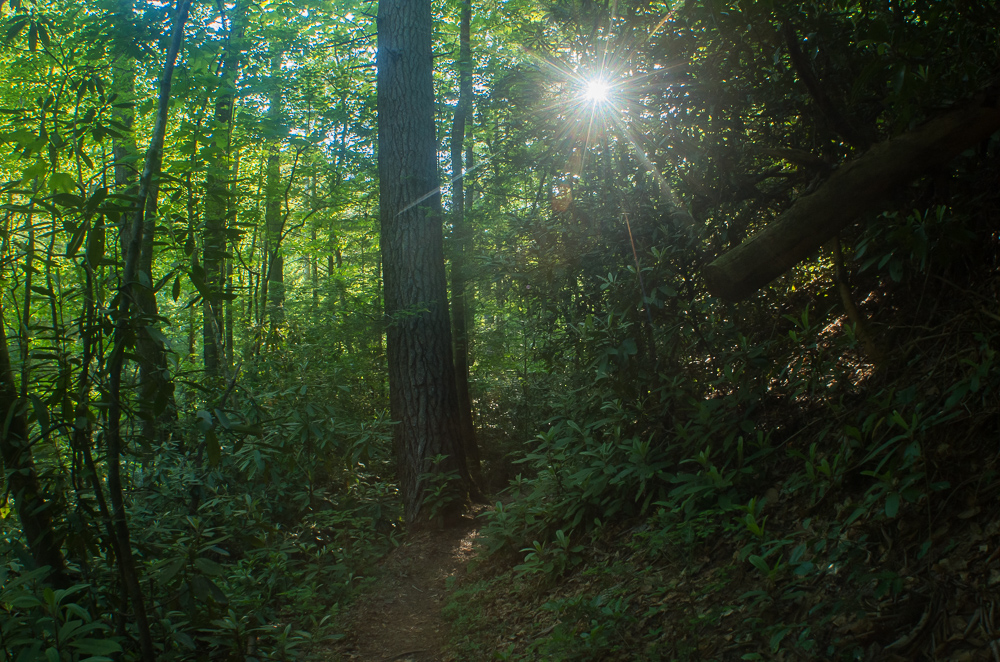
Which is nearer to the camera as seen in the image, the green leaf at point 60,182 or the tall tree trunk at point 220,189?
the green leaf at point 60,182

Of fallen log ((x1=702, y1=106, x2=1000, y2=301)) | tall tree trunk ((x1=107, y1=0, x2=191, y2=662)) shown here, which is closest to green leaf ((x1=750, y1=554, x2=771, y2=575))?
fallen log ((x1=702, y1=106, x2=1000, y2=301))

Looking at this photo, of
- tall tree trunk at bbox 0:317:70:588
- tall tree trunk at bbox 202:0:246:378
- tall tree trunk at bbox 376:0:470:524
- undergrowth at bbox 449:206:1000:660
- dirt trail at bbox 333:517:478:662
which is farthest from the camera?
tall tree trunk at bbox 376:0:470:524

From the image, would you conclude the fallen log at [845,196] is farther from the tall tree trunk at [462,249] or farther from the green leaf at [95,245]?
the tall tree trunk at [462,249]

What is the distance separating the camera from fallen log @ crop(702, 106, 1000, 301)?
10.6ft

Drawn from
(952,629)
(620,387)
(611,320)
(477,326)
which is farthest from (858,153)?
(477,326)

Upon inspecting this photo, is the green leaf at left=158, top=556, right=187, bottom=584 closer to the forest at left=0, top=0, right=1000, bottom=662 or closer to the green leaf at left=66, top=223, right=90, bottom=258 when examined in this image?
the forest at left=0, top=0, right=1000, bottom=662

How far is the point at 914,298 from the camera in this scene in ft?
12.0

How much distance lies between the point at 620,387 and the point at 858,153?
2204 mm

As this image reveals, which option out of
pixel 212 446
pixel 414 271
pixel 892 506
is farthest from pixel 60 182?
pixel 414 271

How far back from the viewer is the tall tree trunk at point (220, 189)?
305 cm

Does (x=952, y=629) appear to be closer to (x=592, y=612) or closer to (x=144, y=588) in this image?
(x=592, y=612)

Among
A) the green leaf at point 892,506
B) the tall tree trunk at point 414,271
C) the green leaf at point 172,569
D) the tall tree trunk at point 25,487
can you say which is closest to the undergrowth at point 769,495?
the green leaf at point 892,506

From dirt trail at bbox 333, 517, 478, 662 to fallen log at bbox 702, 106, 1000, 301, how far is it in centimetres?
318

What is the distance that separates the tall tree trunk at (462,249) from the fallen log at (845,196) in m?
4.63
